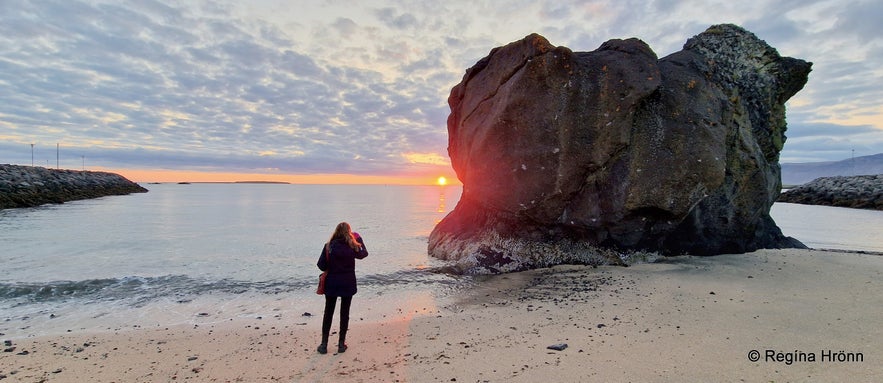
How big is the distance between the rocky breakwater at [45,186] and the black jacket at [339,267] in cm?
5302

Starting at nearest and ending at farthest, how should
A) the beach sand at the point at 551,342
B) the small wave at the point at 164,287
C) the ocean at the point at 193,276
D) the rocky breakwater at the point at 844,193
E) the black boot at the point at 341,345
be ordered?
the beach sand at the point at 551,342
the black boot at the point at 341,345
the ocean at the point at 193,276
the small wave at the point at 164,287
the rocky breakwater at the point at 844,193

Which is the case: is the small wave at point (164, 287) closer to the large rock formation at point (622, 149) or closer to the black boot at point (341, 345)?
the large rock formation at point (622, 149)

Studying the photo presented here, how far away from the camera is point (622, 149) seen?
1248cm

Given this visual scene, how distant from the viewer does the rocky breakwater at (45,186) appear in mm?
45522

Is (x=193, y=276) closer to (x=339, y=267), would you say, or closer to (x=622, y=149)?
(x=339, y=267)

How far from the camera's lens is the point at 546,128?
12.5m

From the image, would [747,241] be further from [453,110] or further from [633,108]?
[453,110]

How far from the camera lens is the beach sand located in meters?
5.74

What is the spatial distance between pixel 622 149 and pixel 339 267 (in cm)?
913

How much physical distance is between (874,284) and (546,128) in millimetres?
8176

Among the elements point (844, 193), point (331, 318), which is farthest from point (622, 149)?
point (844, 193)

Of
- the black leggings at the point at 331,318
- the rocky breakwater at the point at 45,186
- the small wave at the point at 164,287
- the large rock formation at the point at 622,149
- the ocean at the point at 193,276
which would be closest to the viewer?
the black leggings at the point at 331,318

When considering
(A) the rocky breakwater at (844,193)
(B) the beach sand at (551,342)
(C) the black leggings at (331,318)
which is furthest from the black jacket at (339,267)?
(A) the rocky breakwater at (844,193)

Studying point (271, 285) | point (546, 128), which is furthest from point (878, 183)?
point (271, 285)
